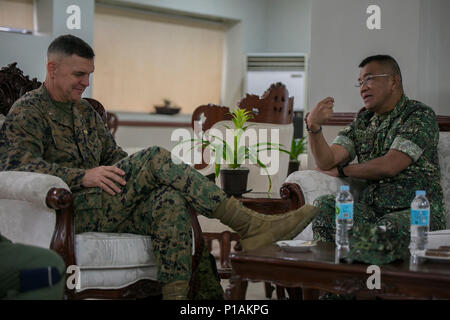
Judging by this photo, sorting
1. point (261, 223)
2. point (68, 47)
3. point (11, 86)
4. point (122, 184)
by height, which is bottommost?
point (261, 223)

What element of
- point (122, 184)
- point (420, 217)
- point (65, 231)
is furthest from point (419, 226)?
point (65, 231)

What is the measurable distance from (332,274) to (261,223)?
44cm

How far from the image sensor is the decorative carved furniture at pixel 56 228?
214 centimetres

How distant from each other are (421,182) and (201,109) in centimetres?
199

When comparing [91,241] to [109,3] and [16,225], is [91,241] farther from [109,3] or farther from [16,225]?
[109,3]

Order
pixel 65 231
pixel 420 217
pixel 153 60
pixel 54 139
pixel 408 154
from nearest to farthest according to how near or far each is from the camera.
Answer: pixel 420 217
pixel 65 231
pixel 54 139
pixel 408 154
pixel 153 60

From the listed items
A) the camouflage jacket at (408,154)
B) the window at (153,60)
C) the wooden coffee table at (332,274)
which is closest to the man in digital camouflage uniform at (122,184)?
the wooden coffee table at (332,274)

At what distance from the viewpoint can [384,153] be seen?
2846 millimetres

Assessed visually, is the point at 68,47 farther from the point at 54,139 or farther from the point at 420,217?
the point at 420,217

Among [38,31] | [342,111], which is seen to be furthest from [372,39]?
[38,31]

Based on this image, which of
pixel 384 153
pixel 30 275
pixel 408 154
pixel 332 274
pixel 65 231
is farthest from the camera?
pixel 384 153

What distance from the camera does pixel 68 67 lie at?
2.49 m

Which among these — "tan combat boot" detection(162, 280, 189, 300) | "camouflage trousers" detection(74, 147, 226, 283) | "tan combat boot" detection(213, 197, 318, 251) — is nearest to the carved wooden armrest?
"camouflage trousers" detection(74, 147, 226, 283)

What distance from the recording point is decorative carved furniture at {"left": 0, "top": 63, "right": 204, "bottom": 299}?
214 cm
